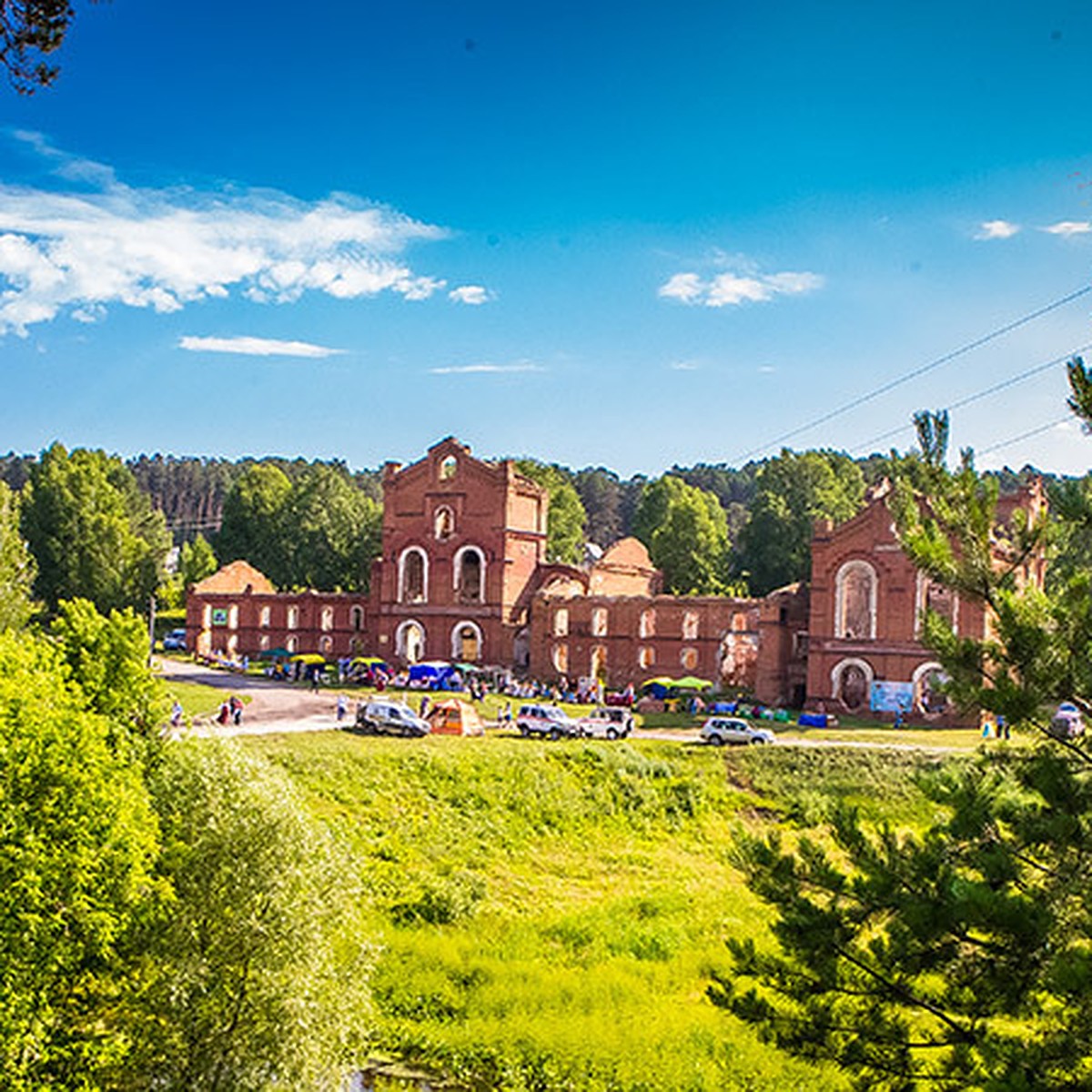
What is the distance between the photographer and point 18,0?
11.4 meters

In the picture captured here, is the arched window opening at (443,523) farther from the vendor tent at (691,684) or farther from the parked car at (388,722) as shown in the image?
the parked car at (388,722)

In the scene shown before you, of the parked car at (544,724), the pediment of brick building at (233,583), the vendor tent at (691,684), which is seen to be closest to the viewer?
the parked car at (544,724)

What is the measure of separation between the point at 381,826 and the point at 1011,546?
21.5 meters

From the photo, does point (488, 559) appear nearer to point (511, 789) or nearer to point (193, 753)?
point (511, 789)

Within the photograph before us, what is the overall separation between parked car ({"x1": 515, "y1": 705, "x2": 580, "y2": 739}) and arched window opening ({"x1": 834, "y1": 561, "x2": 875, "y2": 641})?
13940mm

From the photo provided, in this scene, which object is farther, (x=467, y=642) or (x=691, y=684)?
(x=467, y=642)

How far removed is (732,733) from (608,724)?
13.7ft

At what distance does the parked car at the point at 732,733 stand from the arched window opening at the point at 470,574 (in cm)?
1924

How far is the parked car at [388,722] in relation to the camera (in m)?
36.6

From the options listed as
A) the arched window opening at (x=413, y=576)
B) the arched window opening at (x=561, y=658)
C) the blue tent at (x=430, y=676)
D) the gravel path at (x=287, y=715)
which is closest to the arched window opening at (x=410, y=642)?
the arched window opening at (x=413, y=576)

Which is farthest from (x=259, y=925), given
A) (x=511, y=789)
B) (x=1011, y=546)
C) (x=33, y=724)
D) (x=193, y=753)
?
(x=511, y=789)

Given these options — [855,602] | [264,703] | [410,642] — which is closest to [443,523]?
[410,642]

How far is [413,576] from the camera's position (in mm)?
59500

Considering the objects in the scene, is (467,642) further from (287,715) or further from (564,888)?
(564,888)
